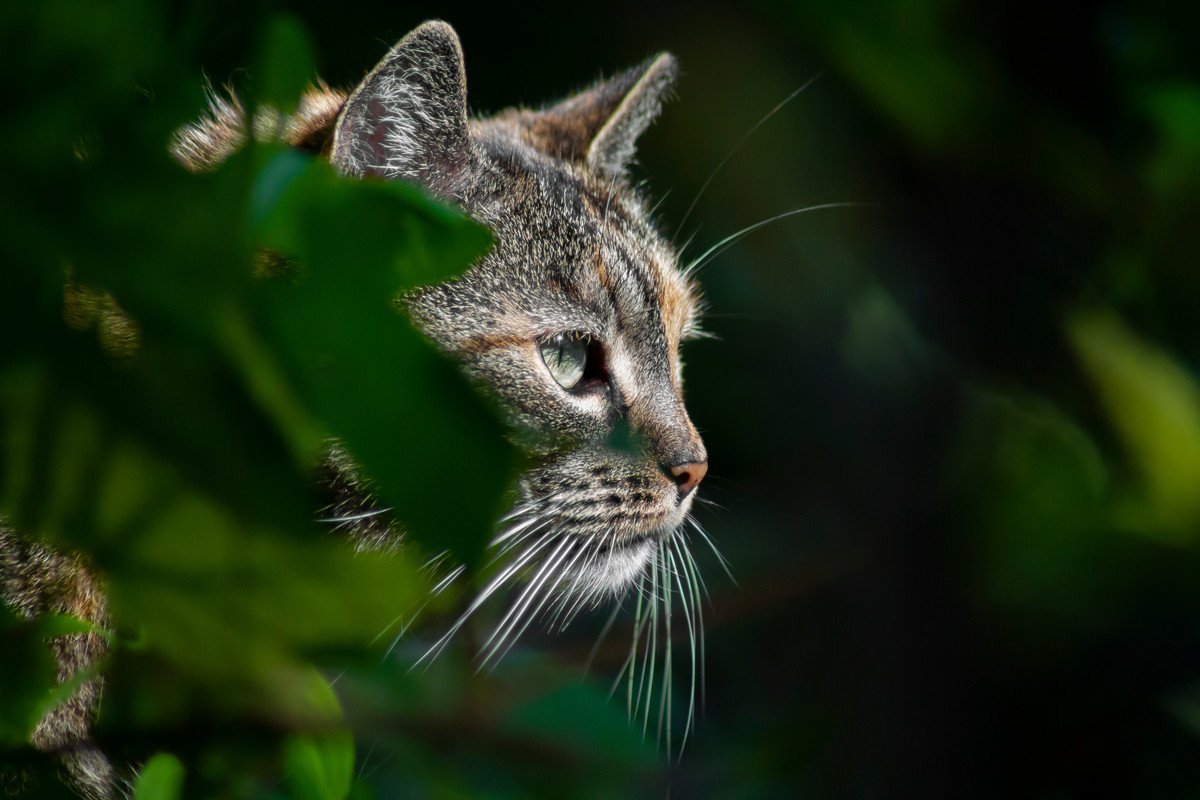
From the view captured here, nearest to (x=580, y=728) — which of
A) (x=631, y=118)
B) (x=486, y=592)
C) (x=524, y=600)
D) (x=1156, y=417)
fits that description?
(x=486, y=592)

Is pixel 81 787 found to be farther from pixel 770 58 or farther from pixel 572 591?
pixel 770 58

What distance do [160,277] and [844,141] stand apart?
62 centimetres

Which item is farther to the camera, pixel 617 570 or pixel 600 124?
pixel 600 124

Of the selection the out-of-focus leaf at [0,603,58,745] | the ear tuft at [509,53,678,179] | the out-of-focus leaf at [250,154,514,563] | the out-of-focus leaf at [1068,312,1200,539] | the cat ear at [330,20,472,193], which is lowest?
the out-of-focus leaf at [1068,312,1200,539]

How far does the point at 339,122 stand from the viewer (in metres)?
0.64

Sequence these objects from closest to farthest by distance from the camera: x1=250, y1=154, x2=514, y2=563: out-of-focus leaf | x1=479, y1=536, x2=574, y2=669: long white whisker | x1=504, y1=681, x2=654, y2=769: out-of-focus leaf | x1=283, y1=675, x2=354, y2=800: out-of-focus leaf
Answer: x1=250, y1=154, x2=514, y2=563: out-of-focus leaf
x1=283, y1=675, x2=354, y2=800: out-of-focus leaf
x1=504, y1=681, x2=654, y2=769: out-of-focus leaf
x1=479, y1=536, x2=574, y2=669: long white whisker

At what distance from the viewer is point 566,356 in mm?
824

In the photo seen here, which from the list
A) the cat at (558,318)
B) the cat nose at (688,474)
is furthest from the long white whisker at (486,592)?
the cat nose at (688,474)

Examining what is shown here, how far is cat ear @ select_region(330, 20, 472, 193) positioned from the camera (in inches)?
24.5

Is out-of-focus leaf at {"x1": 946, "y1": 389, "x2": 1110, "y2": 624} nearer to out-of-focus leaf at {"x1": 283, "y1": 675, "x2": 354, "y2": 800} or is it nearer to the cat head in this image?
the cat head

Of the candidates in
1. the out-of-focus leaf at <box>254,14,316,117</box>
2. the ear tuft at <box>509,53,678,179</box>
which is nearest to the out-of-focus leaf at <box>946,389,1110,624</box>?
the ear tuft at <box>509,53,678,179</box>

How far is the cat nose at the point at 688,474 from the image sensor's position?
0.81 metres

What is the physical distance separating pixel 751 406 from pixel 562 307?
23cm

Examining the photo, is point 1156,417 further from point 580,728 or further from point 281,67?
point 281,67
